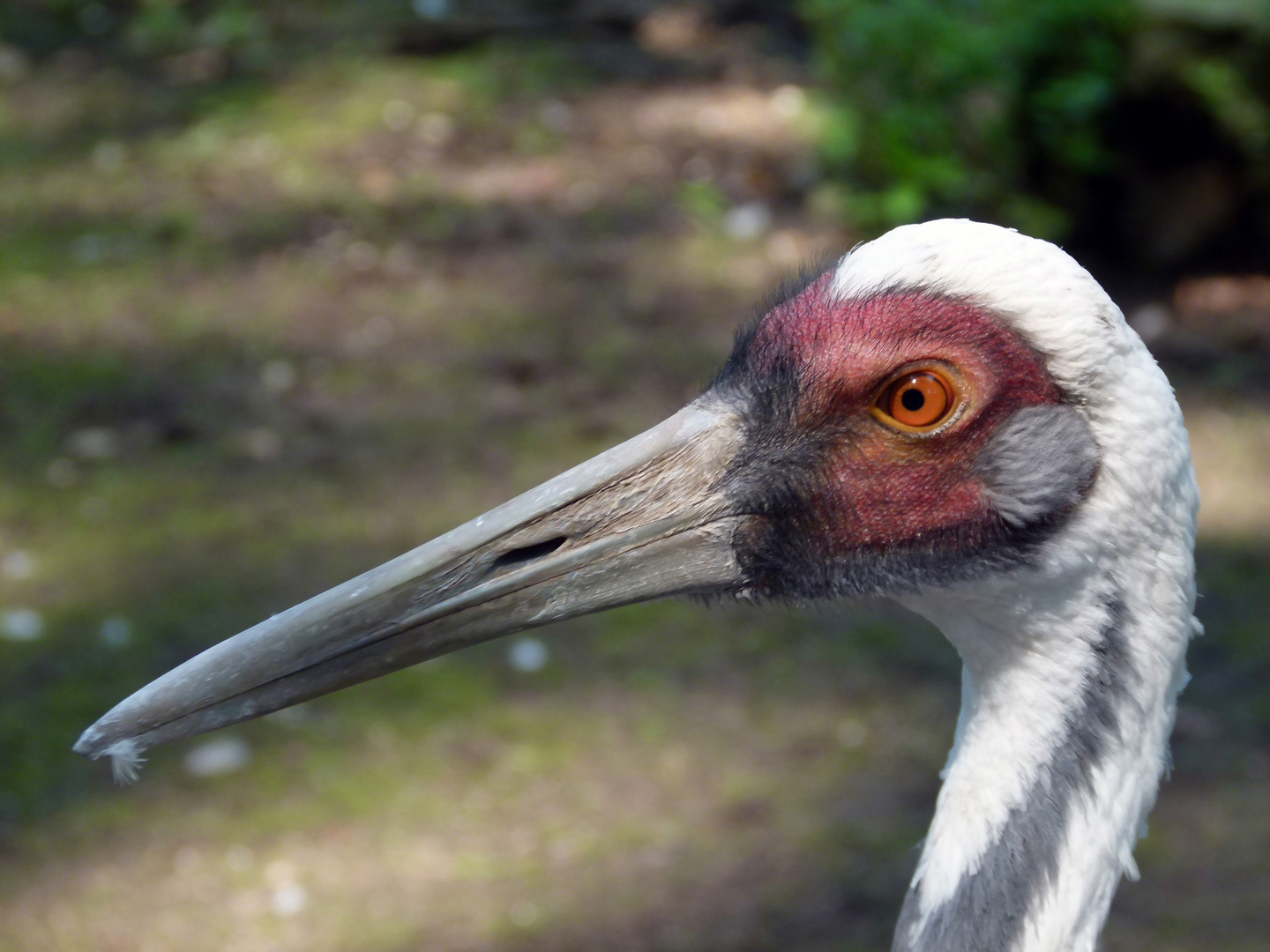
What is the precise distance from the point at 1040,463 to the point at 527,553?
28.2 inches

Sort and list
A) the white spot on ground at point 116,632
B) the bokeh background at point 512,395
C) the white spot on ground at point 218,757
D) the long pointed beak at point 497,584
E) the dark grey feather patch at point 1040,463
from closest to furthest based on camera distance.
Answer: the dark grey feather patch at point 1040,463, the long pointed beak at point 497,584, the bokeh background at point 512,395, the white spot on ground at point 218,757, the white spot on ground at point 116,632

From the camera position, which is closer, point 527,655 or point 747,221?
point 527,655

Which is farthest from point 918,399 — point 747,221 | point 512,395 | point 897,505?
point 747,221

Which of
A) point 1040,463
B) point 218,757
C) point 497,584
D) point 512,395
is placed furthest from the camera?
point 512,395

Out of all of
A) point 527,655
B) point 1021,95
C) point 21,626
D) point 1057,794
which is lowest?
point 1057,794

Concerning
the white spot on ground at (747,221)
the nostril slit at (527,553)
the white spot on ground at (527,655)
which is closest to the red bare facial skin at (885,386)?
the nostril slit at (527,553)

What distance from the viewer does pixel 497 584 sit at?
6.45ft

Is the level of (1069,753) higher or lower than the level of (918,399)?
lower

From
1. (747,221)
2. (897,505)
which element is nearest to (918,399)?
(897,505)

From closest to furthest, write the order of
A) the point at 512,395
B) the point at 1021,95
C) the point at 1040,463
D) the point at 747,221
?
the point at 1040,463
the point at 512,395
the point at 1021,95
the point at 747,221

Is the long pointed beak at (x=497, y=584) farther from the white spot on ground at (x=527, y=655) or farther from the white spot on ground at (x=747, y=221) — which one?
the white spot on ground at (x=747, y=221)

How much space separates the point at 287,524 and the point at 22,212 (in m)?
2.91

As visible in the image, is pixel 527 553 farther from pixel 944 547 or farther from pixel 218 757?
pixel 218 757

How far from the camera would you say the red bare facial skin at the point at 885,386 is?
1838 mm
